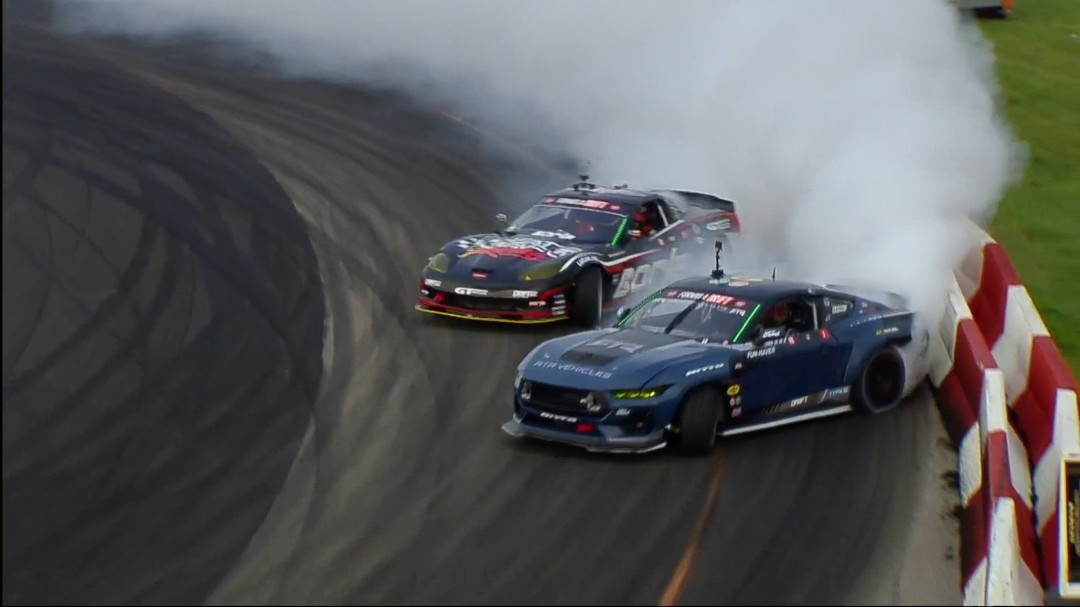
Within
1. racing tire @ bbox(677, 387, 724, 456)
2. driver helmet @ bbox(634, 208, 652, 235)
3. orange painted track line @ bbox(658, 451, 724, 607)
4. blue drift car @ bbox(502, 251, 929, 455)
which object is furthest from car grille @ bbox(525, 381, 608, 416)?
driver helmet @ bbox(634, 208, 652, 235)

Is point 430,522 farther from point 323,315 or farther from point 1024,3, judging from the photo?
point 1024,3

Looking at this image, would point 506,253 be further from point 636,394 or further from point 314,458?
point 314,458

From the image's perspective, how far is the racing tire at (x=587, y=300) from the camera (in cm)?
1458

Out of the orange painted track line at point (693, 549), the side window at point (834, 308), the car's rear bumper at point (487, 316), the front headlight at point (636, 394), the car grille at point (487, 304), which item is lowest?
the car's rear bumper at point (487, 316)

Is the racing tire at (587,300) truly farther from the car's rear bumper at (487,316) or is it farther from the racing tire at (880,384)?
the racing tire at (880,384)

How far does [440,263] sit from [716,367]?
4323 millimetres

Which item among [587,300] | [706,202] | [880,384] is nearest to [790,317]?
[880,384]

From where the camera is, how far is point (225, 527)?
941 cm

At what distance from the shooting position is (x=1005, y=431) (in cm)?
1020

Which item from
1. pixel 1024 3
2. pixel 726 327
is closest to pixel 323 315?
pixel 726 327

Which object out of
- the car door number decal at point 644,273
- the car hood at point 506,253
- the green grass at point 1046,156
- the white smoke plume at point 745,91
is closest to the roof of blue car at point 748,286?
the white smoke plume at point 745,91

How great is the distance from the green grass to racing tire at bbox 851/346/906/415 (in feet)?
8.14

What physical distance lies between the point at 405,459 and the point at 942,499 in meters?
3.79

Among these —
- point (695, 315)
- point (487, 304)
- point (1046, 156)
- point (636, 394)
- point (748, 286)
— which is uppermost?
point (748, 286)
